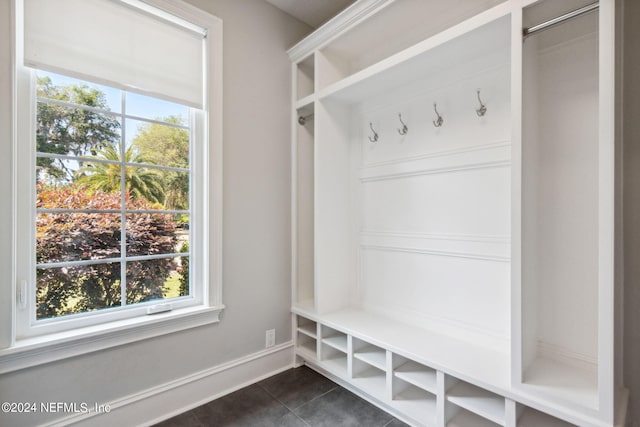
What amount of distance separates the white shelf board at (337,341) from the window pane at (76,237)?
4.54 ft

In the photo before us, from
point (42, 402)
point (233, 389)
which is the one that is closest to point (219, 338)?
point (233, 389)

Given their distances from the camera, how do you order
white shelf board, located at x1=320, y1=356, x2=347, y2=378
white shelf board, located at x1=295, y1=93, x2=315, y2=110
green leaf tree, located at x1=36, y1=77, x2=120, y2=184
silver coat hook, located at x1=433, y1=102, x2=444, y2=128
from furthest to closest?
white shelf board, located at x1=295, y1=93, x2=315, y2=110 → white shelf board, located at x1=320, y1=356, x2=347, y2=378 → silver coat hook, located at x1=433, y1=102, x2=444, y2=128 → green leaf tree, located at x1=36, y1=77, x2=120, y2=184

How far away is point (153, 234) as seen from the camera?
1.79 metres

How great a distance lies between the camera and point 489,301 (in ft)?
5.28

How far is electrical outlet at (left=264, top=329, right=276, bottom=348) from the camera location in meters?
2.20

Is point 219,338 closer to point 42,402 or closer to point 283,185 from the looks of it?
point 42,402

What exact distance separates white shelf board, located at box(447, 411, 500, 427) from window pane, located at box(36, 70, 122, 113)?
2390 millimetres

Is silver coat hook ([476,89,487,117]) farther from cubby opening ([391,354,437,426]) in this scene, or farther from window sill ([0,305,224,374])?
window sill ([0,305,224,374])

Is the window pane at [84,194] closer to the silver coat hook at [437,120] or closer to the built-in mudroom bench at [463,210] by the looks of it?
the built-in mudroom bench at [463,210]

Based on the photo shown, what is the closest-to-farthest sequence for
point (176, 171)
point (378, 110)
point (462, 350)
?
point (462, 350), point (176, 171), point (378, 110)

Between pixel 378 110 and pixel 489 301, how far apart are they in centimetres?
140

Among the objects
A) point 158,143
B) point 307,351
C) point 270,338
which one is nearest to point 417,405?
point 307,351

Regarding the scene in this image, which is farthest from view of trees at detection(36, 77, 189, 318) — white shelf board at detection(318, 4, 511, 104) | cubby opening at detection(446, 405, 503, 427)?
cubby opening at detection(446, 405, 503, 427)
